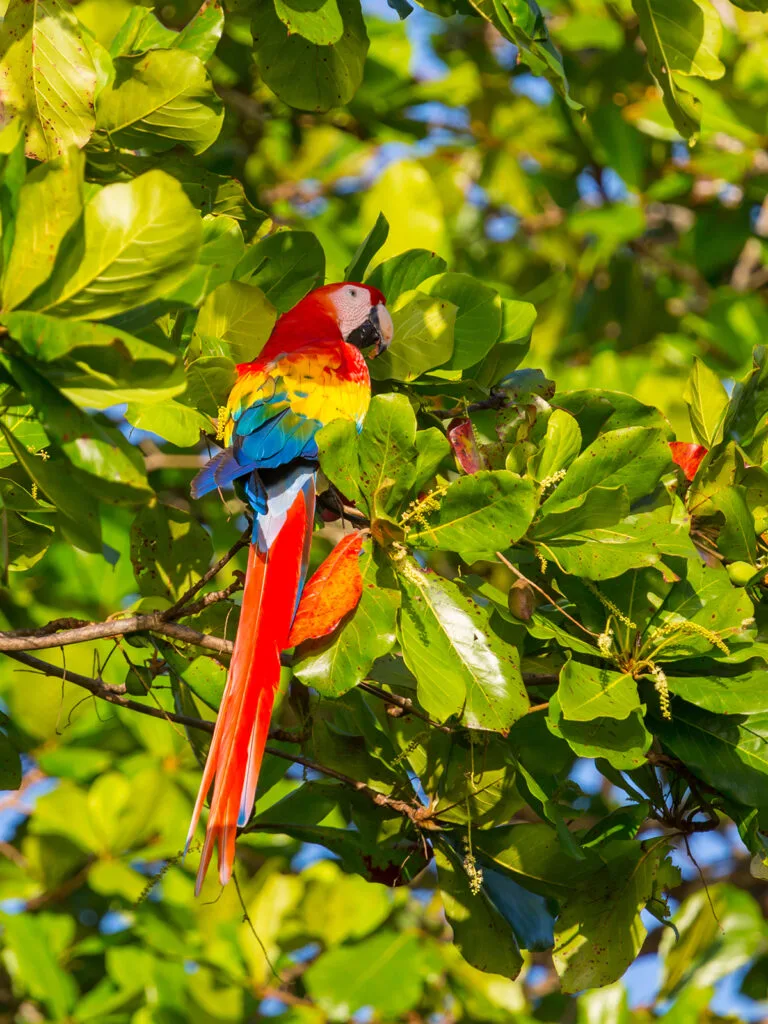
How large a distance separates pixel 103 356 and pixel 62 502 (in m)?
0.12

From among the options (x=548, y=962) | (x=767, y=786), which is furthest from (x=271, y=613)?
(x=548, y=962)

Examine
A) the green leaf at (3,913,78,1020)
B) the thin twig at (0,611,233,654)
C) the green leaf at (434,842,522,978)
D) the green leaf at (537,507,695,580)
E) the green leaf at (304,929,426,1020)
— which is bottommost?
the green leaf at (304,929,426,1020)

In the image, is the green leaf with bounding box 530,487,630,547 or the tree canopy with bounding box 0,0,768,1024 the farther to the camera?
the green leaf with bounding box 530,487,630,547

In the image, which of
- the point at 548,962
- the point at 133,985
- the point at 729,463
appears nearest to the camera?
the point at 729,463

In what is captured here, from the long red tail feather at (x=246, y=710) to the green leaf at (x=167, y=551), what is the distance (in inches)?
7.8

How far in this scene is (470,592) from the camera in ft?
3.20

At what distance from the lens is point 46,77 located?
1060mm

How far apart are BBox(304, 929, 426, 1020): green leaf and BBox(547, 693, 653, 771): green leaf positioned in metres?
1.15

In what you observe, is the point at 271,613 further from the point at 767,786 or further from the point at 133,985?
the point at 133,985

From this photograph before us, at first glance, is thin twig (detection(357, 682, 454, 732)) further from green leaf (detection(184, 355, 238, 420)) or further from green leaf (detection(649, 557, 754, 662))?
green leaf (detection(184, 355, 238, 420))

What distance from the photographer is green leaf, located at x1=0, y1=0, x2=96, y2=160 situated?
106cm

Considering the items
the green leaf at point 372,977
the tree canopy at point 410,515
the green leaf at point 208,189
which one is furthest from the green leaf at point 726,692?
the green leaf at point 372,977

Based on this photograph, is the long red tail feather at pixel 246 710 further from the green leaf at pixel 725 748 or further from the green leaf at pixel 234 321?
the green leaf at pixel 725 748

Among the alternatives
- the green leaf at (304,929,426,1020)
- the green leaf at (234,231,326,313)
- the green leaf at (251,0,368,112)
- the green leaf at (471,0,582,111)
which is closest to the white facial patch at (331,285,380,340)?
the green leaf at (234,231,326,313)
